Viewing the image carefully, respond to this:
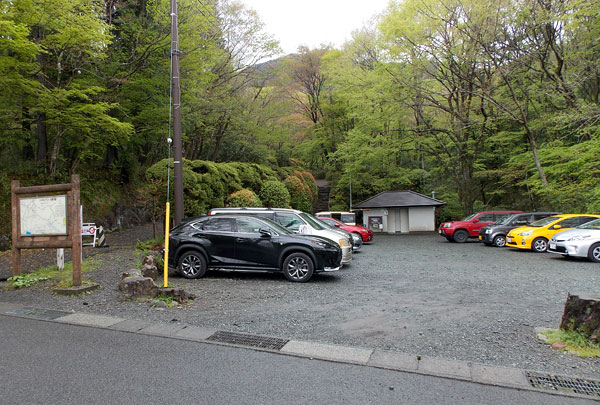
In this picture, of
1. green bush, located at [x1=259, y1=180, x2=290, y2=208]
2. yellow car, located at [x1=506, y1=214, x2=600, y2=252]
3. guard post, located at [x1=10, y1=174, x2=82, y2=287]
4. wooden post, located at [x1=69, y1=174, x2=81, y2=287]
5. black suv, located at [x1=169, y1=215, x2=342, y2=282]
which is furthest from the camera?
green bush, located at [x1=259, y1=180, x2=290, y2=208]

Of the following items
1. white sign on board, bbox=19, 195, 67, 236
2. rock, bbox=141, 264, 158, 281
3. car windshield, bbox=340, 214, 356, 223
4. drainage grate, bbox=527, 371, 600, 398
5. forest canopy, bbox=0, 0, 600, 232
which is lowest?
drainage grate, bbox=527, 371, 600, 398

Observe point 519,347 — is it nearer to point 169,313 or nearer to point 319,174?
point 169,313

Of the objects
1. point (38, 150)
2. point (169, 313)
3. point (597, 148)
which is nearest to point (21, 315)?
point (169, 313)

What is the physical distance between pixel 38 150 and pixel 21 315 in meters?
13.4

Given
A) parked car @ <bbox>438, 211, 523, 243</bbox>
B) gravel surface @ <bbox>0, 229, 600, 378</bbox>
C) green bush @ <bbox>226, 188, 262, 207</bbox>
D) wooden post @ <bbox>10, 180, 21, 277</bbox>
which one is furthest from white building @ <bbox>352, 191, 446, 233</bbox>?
wooden post @ <bbox>10, 180, 21, 277</bbox>

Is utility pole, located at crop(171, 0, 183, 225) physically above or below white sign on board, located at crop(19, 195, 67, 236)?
above

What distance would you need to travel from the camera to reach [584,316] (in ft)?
14.2

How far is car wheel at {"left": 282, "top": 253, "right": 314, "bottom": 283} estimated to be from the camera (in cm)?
830

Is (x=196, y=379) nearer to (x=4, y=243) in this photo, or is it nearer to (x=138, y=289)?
(x=138, y=289)

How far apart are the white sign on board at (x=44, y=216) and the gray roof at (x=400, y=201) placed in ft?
76.7

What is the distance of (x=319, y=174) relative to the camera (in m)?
47.6

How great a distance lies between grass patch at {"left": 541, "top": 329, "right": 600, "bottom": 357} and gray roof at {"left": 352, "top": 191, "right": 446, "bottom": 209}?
23753 millimetres

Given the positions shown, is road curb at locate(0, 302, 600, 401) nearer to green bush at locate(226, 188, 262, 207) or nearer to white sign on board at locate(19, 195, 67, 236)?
white sign on board at locate(19, 195, 67, 236)

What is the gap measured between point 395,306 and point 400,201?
22.9m
